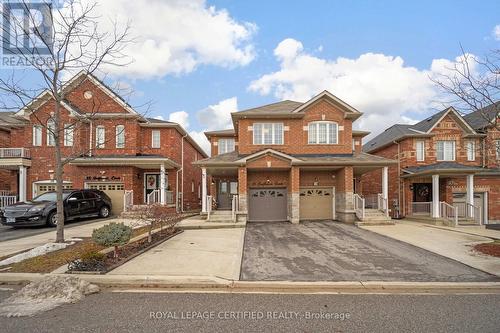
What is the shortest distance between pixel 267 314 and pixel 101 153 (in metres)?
19.3

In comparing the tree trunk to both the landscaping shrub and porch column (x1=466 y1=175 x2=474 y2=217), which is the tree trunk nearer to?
the landscaping shrub

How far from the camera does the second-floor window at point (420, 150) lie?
22656 mm

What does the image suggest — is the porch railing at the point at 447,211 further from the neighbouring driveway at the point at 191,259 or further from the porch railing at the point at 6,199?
the porch railing at the point at 6,199

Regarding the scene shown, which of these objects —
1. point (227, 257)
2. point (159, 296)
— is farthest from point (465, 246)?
point (159, 296)

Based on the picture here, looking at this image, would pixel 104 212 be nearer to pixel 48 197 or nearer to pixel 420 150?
pixel 48 197

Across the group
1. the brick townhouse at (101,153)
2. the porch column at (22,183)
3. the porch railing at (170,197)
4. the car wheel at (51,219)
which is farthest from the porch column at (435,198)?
the porch column at (22,183)

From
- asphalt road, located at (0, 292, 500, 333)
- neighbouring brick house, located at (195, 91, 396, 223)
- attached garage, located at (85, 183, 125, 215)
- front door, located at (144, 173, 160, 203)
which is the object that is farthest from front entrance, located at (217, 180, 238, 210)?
asphalt road, located at (0, 292, 500, 333)

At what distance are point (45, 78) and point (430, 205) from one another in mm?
22038

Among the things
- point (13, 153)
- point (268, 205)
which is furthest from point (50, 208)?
point (268, 205)

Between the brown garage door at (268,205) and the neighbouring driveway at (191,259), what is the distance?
711 centimetres


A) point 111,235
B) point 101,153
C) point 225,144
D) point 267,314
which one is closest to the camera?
point 267,314

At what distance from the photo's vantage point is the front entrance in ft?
81.4

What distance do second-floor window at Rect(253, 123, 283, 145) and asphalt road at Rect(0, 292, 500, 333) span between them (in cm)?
1436

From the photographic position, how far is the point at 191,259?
324 inches
